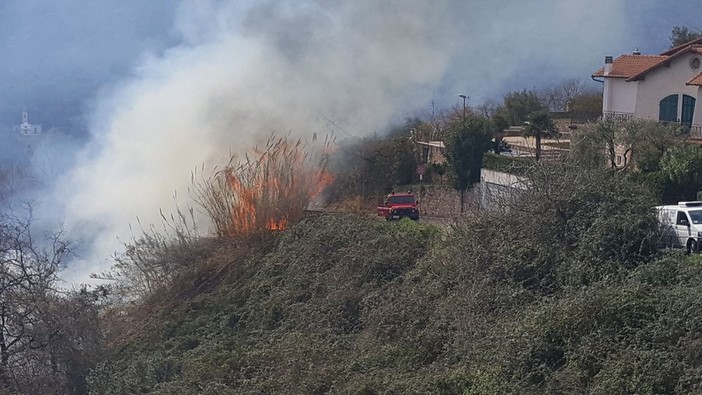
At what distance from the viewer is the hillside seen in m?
15.4

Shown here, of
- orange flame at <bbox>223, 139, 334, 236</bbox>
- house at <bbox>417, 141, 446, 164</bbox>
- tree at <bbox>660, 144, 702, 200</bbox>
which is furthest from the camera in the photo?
house at <bbox>417, 141, 446, 164</bbox>

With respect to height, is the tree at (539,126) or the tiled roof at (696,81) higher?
the tiled roof at (696,81)

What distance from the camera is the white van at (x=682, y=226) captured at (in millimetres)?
19469

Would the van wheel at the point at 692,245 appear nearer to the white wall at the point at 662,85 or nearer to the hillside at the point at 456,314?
the hillside at the point at 456,314

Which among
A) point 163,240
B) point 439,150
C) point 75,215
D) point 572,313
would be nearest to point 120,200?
point 75,215

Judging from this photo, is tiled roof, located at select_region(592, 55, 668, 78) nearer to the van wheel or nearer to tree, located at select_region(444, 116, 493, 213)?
tree, located at select_region(444, 116, 493, 213)

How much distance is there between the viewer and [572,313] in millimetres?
16141

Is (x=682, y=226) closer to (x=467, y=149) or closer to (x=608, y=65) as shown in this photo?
(x=467, y=149)

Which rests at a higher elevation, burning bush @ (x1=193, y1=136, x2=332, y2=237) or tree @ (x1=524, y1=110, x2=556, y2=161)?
tree @ (x1=524, y1=110, x2=556, y2=161)

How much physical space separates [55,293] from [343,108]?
59.4 feet

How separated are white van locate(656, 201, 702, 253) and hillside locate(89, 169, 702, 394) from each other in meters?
0.74

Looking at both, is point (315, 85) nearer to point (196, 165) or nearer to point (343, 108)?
point (343, 108)

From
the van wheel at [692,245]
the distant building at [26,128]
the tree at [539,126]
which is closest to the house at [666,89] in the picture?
the tree at [539,126]

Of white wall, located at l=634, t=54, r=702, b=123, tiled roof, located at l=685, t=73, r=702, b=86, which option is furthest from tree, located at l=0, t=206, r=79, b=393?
white wall, located at l=634, t=54, r=702, b=123
